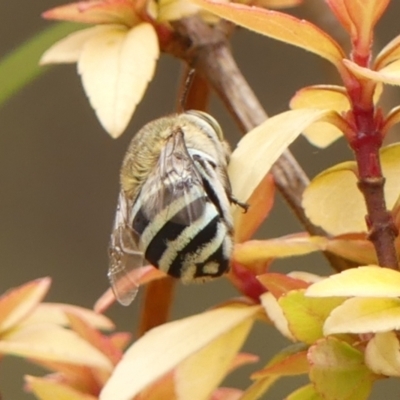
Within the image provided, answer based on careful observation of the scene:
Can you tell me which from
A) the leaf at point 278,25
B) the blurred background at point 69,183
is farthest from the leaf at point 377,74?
the blurred background at point 69,183

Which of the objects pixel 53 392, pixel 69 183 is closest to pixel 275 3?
pixel 53 392

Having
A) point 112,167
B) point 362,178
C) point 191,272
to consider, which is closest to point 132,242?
point 191,272

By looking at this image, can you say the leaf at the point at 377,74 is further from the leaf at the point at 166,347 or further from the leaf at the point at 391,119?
the leaf at the point at 166,347

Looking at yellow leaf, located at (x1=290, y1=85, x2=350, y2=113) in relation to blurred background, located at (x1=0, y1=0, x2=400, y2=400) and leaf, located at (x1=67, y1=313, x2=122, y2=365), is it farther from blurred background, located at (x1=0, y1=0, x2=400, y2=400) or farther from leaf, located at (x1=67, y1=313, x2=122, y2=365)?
blurred background, located at (x1=0, y1=0, x2=400, y2=400)

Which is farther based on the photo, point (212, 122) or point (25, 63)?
point (25, 63)

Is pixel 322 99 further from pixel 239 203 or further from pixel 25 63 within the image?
pixel 25 63
